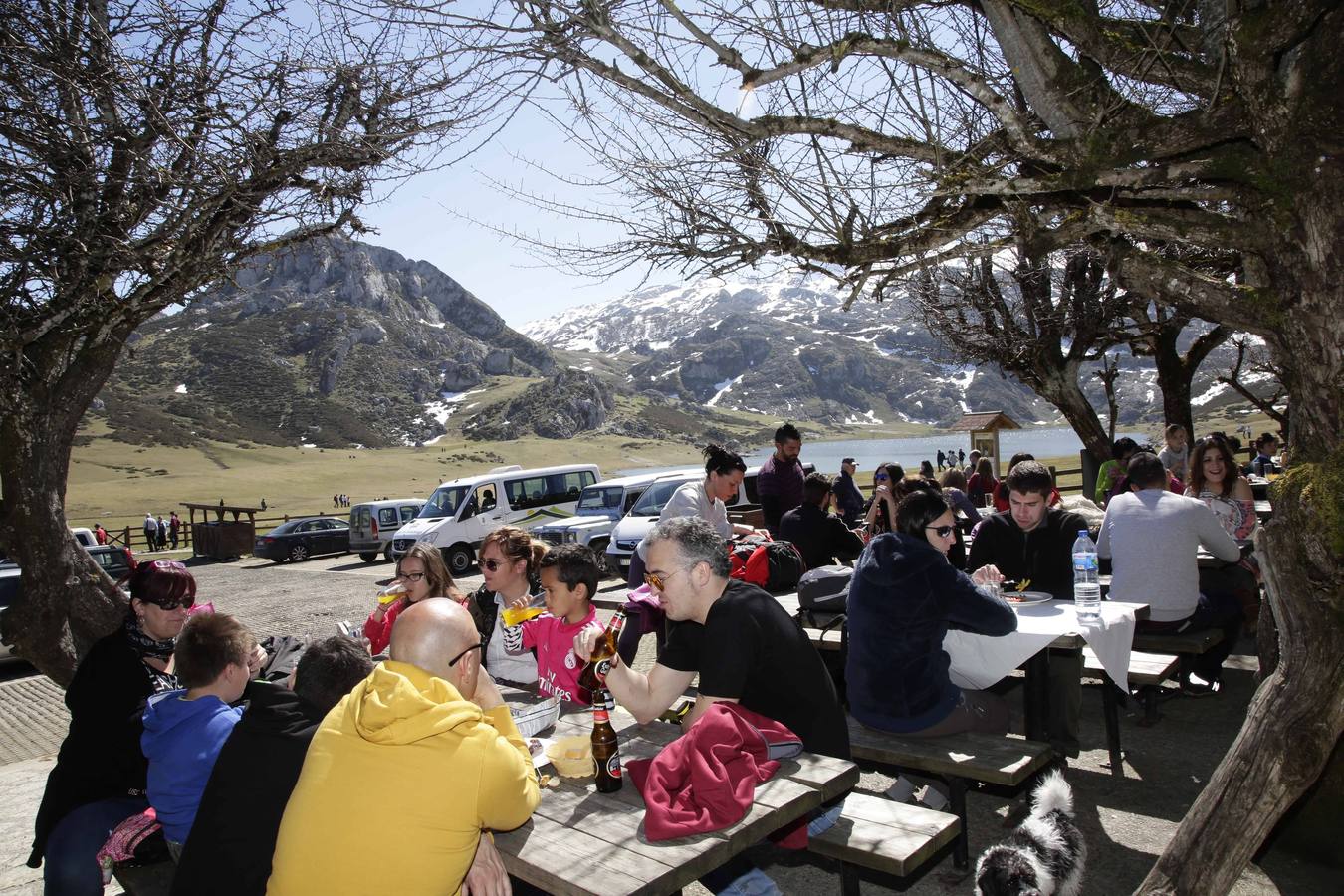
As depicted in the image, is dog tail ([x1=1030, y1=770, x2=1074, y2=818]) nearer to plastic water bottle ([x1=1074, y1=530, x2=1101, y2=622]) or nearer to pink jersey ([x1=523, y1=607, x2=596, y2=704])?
plastic water bottle ([x1=1074, y1=530, x2=1101, y2=622])

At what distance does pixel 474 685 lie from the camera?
2809 mm

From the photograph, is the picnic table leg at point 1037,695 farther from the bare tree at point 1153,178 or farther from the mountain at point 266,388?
the mountain at point 266,388

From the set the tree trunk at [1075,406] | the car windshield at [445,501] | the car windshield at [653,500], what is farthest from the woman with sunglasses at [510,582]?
the car windshield at [445,501]

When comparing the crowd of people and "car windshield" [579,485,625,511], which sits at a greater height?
the crowd of people

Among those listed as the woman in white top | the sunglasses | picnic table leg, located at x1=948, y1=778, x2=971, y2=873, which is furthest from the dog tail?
the sunglasses

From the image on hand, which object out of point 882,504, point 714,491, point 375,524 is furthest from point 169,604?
point 375,524

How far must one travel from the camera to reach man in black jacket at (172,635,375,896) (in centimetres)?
245

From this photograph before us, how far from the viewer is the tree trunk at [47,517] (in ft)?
17.4

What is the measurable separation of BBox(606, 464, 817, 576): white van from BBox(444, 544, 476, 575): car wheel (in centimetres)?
505

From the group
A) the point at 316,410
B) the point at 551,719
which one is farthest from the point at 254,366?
the point at 551,719

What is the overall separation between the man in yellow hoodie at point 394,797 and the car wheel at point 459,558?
17703 millimetres

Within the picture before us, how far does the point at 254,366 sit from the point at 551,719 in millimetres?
194367

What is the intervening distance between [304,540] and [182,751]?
81.5 feet

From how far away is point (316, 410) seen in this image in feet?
542
